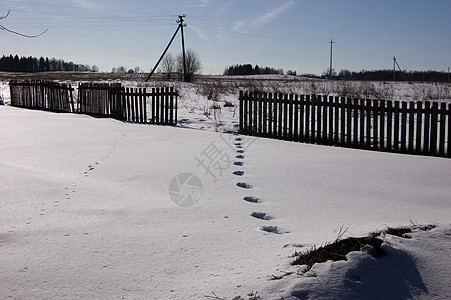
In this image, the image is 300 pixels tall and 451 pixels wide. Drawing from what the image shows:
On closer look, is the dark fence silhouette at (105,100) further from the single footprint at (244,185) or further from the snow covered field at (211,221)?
the single footprint at (244,185)

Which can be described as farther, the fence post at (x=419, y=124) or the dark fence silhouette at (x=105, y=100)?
the dark fence silhouette at (x=105, y=100)

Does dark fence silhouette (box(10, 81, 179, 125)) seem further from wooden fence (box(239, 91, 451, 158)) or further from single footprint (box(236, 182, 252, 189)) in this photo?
single footprint (box(236, 182, 252, 189))

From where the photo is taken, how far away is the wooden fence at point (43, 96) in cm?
1658

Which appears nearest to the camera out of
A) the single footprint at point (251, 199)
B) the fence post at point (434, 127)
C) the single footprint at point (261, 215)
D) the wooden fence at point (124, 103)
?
the single footprint at point (261, 215)

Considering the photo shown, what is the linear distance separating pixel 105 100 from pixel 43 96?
597 cm

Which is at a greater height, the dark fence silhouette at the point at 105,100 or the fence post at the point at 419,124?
the dark fence silhouette at the point at 105,100

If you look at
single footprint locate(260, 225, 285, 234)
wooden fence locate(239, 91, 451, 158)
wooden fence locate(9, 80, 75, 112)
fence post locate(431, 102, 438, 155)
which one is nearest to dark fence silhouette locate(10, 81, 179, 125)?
wooden fence locate(9, 80, 75, 112)

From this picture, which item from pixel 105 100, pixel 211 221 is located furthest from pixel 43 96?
pixel 211 221

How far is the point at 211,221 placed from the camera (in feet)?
11.8

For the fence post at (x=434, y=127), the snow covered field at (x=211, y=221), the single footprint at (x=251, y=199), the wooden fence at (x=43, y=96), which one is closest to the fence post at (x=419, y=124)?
the fence post at (x=434, y=127)

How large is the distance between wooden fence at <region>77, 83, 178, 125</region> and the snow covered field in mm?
4786

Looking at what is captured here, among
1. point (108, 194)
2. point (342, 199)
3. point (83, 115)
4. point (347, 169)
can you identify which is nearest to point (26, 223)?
point (108, 194)

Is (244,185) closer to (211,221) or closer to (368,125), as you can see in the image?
(211,221)

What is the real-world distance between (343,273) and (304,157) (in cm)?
477
